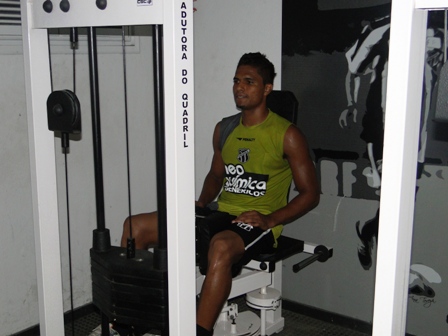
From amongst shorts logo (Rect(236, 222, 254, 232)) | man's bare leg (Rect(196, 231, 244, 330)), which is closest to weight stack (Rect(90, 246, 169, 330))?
Answer: man's bare leg (Rect(196, 231, 244, 330))

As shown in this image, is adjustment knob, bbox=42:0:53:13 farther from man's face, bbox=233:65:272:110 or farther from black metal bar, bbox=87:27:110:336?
man's face, bbox=233:65:272:110

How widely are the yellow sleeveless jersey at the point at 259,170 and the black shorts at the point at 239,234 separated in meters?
0.19

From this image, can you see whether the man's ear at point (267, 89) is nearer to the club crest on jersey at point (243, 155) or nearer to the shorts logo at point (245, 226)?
the club crest on jersey at point (243, 155)

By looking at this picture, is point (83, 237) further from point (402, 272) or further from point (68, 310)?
point (402, 272)

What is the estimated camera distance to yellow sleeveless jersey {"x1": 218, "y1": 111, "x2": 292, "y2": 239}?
8.88 feet

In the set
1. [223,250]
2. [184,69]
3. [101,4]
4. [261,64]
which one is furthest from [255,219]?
[101,4]

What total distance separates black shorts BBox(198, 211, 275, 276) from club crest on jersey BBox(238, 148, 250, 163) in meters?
0.33

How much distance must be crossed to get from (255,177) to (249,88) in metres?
0.43

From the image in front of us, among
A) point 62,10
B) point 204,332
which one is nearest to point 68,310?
point 204,332

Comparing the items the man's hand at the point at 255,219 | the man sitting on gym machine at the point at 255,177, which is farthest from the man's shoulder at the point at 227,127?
the man's hand at the point at 255,219

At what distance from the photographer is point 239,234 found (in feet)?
8.16

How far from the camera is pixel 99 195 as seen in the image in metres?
1.70

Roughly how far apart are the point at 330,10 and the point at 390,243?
1863mm

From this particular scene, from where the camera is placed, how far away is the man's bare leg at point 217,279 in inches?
90.6
